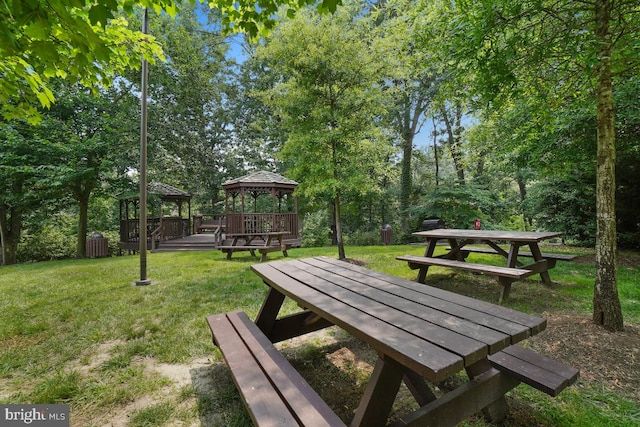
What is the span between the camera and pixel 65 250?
1367cm

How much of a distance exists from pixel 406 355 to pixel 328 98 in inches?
261

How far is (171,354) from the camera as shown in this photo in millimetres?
2623

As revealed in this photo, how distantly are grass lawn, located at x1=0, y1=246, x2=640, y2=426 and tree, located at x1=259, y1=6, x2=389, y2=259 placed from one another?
301 cm

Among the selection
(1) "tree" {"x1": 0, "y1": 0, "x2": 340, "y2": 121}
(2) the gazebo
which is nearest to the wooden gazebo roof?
(2) the gazebo

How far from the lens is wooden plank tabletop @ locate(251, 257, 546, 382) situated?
111cm

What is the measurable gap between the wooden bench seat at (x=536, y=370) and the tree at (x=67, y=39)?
275cm

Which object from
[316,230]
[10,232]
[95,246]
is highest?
[10,232]

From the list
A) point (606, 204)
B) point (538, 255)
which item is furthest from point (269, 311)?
point (538, 255)

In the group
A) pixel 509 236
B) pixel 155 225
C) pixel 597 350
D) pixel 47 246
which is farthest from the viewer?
pixel 155 225

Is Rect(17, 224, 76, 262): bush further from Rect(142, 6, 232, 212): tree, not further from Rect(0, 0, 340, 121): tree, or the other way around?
Rect(0, 0, 340, 121): tree

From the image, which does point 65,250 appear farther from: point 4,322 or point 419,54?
point 419,54

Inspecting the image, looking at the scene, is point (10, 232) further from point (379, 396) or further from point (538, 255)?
point (538, 255)

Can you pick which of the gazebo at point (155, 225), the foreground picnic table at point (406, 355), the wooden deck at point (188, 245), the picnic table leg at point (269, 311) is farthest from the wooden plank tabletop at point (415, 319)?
the gazebo at point (155, 225)

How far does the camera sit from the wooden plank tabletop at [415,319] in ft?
3.63
